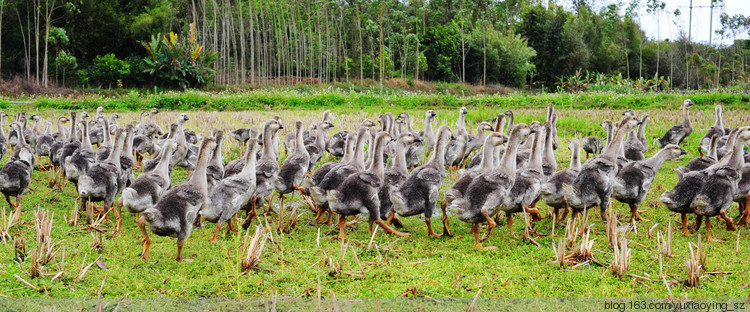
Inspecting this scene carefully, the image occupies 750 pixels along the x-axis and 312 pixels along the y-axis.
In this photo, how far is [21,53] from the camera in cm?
4331

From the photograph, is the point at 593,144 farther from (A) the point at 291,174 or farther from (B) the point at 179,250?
(B) the point at 179,250

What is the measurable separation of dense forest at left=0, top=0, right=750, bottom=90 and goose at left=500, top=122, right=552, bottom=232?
1296 inches

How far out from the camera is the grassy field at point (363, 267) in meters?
5.59

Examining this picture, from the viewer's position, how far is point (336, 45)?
56594 millimetres

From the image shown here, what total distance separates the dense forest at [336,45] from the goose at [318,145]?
2775 centimetres

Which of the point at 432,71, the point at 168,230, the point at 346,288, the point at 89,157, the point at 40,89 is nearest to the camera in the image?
the point at 346,288

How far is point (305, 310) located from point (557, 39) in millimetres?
57627

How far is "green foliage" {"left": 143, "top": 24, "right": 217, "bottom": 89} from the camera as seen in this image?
37938 mm

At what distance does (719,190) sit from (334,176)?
506 centimetres

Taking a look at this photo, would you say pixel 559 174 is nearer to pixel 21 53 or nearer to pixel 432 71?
pixel 21 53

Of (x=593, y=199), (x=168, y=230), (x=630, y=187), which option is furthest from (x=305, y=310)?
(x=630, y=187)

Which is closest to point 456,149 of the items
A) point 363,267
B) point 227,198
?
point 227,198

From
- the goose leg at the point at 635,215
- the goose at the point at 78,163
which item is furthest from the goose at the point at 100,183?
the goose leg at the point at 635,215

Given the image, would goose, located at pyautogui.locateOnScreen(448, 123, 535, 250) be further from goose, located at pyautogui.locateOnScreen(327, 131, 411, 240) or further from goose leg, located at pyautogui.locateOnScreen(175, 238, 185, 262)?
goose leg, located at pyautogui.locateOnScreen(175, 238, 185, 262)
